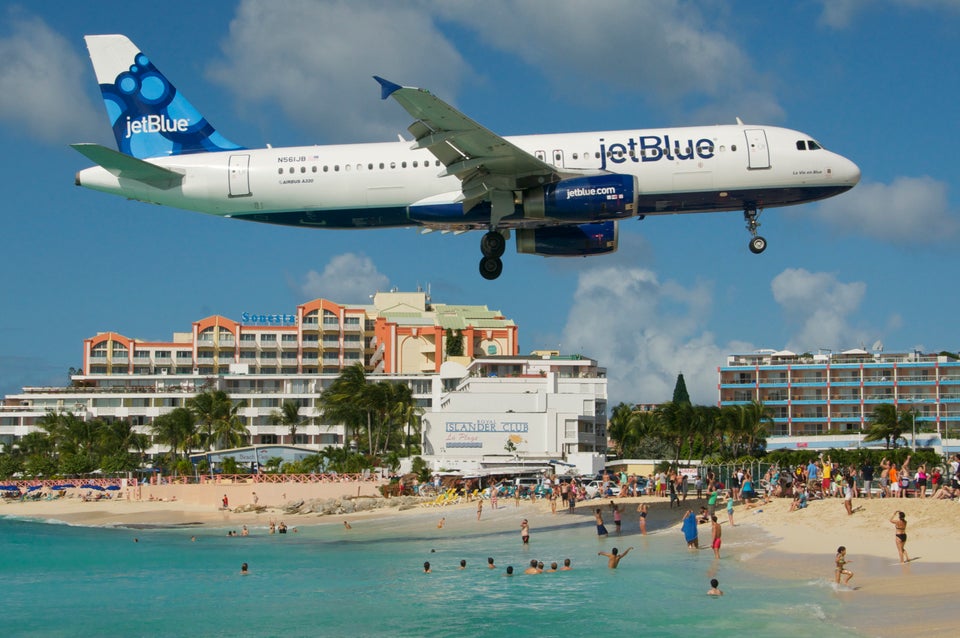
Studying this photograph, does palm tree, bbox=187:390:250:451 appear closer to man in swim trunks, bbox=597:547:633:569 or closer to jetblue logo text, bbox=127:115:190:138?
jetblue logo text, bbox=127:115:190:138

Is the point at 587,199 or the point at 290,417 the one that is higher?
the point at 587,199

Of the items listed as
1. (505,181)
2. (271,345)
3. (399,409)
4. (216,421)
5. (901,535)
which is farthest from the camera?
(271,345)

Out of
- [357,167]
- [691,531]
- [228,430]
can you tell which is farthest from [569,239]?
[228,430]

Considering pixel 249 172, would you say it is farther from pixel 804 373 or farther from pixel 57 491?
pixel 804 373

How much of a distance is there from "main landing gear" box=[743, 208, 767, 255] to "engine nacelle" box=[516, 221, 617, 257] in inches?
184

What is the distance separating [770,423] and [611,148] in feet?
259

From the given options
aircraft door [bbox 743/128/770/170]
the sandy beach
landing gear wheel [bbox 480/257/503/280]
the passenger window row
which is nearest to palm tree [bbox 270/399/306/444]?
the sandy beach

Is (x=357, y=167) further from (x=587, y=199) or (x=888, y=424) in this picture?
(x=888, y=424)

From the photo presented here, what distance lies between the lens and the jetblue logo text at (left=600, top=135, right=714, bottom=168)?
37688 millimetres

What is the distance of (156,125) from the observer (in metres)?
42.9

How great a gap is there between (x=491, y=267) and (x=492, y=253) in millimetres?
503


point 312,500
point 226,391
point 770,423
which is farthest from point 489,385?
point 226,391

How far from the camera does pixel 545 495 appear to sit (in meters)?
67.0

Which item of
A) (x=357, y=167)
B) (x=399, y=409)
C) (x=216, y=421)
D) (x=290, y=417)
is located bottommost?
(x=216, y=421)
